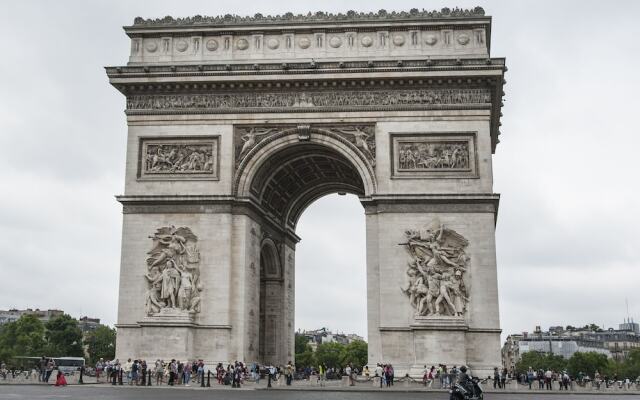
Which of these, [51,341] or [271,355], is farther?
[51,341]

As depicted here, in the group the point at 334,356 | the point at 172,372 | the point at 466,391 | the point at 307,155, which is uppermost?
the point at 307,155

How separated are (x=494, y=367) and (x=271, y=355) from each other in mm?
12584

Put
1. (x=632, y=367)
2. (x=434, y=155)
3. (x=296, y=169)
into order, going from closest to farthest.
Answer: (x=434, y=155)
(x=296, y=169)
(x=632, y=367)

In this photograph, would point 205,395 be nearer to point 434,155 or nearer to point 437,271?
point 437,271

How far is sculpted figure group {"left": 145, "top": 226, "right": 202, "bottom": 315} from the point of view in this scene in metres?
32.3

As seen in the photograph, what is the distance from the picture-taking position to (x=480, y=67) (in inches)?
1296

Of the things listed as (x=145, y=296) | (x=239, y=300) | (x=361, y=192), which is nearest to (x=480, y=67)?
(x=361, y=192)

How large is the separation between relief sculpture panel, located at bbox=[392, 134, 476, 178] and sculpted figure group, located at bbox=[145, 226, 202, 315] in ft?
29.6

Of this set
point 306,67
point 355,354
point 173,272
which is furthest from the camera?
point 355,354

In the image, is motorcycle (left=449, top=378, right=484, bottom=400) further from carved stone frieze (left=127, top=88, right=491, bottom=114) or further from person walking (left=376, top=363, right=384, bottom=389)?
carved stone frieze (left=127, top=88, right=491, bottom=114)

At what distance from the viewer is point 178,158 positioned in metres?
34.3

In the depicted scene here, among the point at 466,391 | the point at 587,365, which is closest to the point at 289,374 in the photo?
the point at 466,391

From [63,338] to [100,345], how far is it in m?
15.0

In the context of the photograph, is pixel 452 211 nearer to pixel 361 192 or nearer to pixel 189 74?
pixel 361 192
